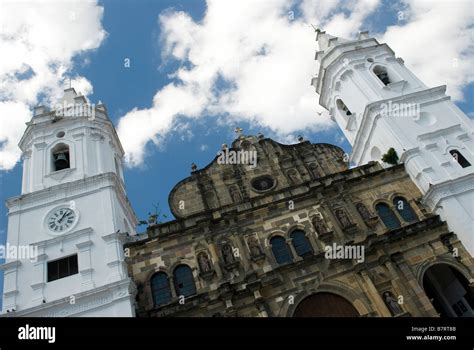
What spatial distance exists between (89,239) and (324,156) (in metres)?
13.1

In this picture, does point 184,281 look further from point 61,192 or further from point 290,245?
point 61,192

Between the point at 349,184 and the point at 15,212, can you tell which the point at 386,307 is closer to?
the point at 349,184

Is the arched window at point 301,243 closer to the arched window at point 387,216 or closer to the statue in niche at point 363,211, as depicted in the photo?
the statue in niche at point 363,211

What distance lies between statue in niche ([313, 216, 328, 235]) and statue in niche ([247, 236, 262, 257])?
287 cm

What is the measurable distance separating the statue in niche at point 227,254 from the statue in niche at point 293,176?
5.47 m

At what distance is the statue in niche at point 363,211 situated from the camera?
842 inches

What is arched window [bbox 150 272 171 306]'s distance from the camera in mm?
19516

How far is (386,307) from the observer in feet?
59.4

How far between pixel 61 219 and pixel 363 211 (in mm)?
14530

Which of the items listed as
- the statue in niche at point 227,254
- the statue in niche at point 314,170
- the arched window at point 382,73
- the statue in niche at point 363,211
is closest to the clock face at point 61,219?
the statue in niche at point 227,254

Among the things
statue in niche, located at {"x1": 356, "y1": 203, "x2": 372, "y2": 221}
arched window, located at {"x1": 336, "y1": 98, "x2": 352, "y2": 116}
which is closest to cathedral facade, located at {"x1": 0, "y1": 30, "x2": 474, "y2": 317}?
statue in niche, located at {"x1": 356, "y1": 203, "x2": 372, "y2": 221}

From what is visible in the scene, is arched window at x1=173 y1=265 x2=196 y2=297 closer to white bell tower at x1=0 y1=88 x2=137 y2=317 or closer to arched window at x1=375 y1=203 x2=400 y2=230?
white bell tower at x1=0 y1=88 x2=137 y2=317

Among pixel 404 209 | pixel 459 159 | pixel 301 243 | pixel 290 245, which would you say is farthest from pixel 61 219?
pixel 459 159
